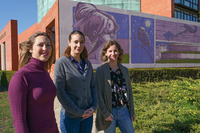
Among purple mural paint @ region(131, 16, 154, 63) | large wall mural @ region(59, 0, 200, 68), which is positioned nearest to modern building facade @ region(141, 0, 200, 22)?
large wall mural @ region(59, 0, 200, 68)

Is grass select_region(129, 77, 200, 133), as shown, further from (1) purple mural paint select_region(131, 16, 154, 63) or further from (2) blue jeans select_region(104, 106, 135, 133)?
(1) purple mural paint select_region(131, 16, 154, 63)

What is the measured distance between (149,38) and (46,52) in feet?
37.7

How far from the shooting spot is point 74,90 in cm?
181

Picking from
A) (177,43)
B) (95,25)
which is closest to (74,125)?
(95,25)

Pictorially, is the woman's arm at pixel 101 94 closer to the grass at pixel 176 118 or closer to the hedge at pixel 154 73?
the grass at pixel 176 118

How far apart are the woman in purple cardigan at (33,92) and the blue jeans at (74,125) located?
329 mm

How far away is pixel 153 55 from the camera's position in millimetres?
12039

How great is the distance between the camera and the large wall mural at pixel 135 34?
8976 millimetres

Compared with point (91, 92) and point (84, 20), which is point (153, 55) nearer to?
point (84, 20)

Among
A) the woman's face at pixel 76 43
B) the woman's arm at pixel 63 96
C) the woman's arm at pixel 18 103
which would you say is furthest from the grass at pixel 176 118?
the woman's arm at pixel 18 103

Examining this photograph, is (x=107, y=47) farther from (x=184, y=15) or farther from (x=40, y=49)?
(x=184, y=15)

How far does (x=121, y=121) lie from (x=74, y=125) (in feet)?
2.38

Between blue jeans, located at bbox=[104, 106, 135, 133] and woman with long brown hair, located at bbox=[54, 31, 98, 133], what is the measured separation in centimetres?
37

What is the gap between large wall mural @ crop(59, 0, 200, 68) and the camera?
8.98 metres
